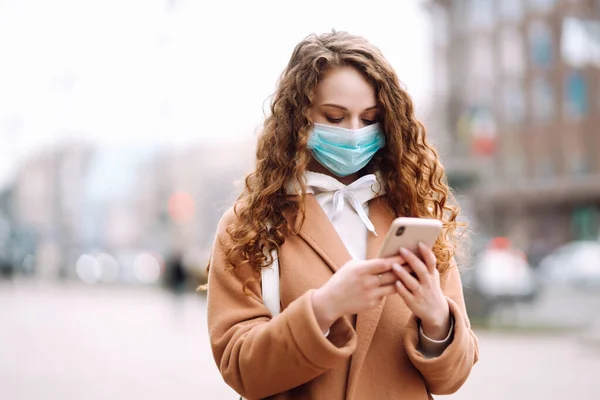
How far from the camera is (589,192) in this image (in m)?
47.1

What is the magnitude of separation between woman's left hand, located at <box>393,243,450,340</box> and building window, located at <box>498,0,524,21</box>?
52.0m

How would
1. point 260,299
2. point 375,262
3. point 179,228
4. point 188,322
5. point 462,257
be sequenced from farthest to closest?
point 179,228
point 188,322
point 462,257
point 260,299
point 375,262

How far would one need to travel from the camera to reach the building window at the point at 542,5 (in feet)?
162

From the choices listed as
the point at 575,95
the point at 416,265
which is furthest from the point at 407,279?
the point at 575,95

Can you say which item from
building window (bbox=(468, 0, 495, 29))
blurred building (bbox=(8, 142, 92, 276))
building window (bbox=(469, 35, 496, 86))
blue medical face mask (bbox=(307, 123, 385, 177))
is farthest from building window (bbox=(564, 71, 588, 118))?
blue medical face mask (bbox=(307, 123, 385, 177))

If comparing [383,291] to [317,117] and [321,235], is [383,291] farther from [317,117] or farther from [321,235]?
[317,117]

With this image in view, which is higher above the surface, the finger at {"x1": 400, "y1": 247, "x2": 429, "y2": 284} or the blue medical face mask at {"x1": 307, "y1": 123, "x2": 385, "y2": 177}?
the blue medical face mask at {"x1": 307, "y1": 123, "x2": 385, "y2": 177}

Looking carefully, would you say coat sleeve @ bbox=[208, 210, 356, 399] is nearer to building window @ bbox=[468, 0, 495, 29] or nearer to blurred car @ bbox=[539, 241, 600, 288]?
blurred car @ bbox=[539, 241, 600, 288]

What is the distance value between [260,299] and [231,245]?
179 mm

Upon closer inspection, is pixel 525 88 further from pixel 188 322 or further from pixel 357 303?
pixel 357 303

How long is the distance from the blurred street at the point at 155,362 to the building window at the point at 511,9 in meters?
36.5

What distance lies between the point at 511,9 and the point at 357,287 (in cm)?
5301

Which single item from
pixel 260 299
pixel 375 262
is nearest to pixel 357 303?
pixel 375 262

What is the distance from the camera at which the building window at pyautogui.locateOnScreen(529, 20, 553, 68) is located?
4984cm
